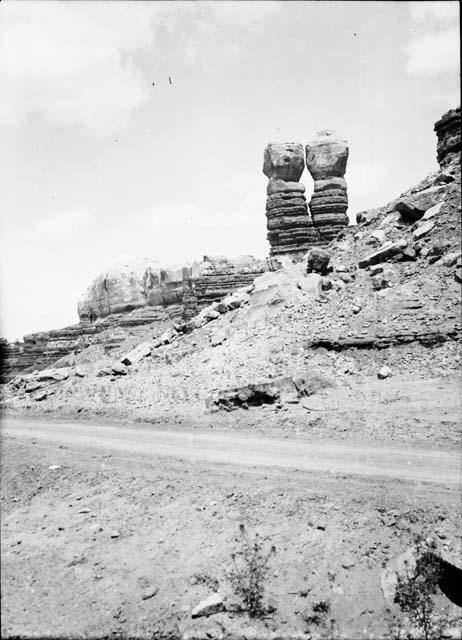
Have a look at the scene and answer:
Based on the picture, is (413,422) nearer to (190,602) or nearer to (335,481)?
(335,481)

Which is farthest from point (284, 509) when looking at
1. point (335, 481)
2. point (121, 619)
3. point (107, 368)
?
point (107, 368)

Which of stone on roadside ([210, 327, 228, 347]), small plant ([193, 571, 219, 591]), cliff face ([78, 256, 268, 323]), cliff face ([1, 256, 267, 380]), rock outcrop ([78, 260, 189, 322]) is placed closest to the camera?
small plant ([193, 571, 219, 591])

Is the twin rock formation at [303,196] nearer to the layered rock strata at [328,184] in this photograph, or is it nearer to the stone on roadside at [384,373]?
the layered rock strata at [328,184]

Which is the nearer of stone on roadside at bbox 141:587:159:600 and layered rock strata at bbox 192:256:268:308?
stone on roadside at bbox 141:587:159:600

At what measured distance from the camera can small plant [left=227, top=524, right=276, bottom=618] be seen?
6598mm

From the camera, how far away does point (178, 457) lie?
1116 cm

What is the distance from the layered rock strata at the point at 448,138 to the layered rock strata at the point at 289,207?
1387cm

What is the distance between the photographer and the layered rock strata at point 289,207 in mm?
41250

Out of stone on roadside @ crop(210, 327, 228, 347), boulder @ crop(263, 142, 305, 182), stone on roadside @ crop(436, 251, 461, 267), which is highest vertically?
boulder @ crop(263, 142, 305, 182)

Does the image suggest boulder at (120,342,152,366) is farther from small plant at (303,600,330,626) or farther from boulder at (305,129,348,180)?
boulder at (305,129,348,180)

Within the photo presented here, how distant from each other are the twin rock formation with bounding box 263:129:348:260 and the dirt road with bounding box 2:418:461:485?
30.0 metres

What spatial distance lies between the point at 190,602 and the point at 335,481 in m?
3.77

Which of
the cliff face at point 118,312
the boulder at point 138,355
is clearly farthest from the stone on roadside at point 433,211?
the cliff face at point 118,312

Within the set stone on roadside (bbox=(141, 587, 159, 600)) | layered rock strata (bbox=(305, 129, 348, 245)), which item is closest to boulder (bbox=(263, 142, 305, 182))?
layered rock strata (bbox=(305, 129, 348, 245))
